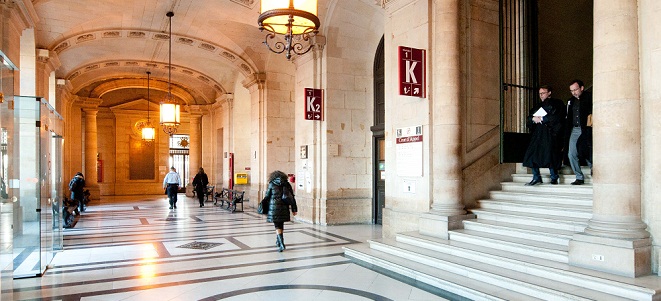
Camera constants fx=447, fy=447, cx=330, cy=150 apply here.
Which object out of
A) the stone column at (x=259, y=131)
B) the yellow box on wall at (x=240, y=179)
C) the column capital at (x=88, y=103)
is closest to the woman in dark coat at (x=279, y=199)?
the stone column at (x=259, y=131)

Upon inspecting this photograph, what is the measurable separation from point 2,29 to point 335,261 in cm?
Result: 679

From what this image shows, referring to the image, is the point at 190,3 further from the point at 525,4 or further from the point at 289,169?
the point at 525,4

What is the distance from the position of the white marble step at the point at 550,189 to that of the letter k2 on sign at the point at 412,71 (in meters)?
1.99

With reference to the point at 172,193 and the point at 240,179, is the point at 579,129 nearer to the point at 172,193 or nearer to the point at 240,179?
the point at 240,179

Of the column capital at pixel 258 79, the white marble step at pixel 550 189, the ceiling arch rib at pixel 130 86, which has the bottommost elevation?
the white marble step at pixel 550 189

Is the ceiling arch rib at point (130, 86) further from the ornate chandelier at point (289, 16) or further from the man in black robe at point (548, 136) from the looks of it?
the man in black robe at point (548, 136)

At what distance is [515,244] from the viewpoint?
530 cm

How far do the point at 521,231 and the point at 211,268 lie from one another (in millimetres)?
4097

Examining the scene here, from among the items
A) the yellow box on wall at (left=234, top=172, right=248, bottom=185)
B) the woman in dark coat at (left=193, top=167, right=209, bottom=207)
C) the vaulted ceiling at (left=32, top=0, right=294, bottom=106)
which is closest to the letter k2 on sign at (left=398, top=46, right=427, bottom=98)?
the vaulted ceiling at (left=32, top=0, right=294, bottom=106)

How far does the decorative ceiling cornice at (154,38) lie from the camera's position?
12362mm

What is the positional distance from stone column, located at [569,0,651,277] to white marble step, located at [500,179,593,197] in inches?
55.9

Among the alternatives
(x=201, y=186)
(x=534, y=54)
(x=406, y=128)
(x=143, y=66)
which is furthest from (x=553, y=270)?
(x=143, y=66)

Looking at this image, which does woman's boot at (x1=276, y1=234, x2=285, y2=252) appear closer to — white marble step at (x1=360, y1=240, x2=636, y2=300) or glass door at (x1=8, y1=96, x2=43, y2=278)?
white marble step at (x1=360, y1=240, x2=636, y2=300)

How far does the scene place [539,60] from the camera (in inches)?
336
